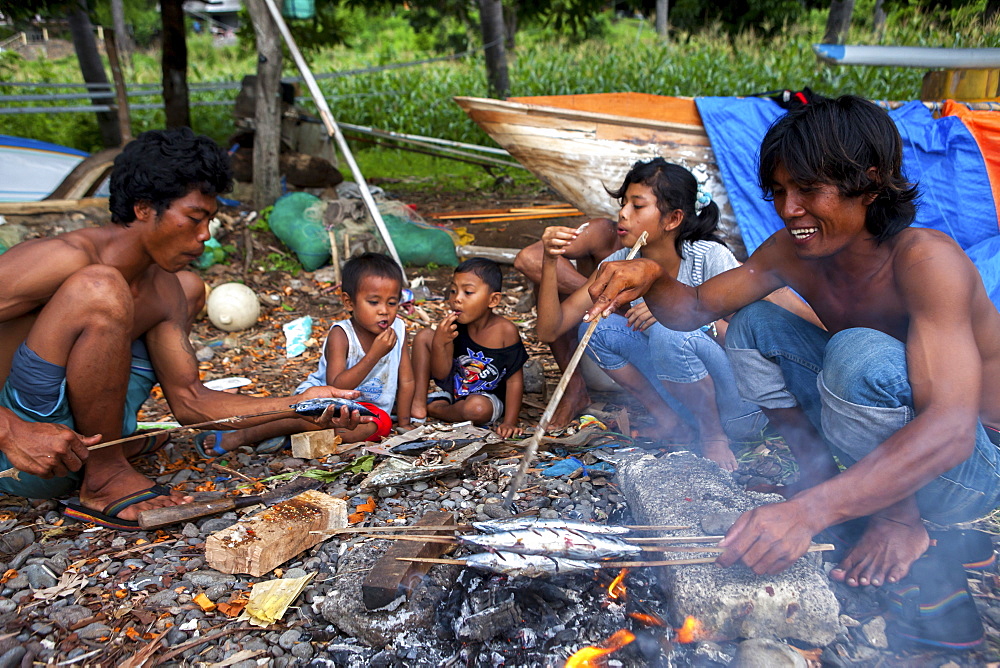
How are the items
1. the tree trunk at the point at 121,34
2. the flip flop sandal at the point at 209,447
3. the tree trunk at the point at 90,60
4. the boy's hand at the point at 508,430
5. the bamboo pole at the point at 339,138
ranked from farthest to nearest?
the tree trunk at the point at 121,34 < the tree trunk at the point at 90,60 < the bamboo pole at the point at 339,138 < the boy's hand at the point at 508,430 < the flip flop sandal at the point at 209,447

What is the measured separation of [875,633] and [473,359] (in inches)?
87.2

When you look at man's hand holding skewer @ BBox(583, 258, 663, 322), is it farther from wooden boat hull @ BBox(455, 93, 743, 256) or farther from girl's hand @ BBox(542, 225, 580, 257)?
wooden boat hull @ BBox(455, 93, 743, 256)

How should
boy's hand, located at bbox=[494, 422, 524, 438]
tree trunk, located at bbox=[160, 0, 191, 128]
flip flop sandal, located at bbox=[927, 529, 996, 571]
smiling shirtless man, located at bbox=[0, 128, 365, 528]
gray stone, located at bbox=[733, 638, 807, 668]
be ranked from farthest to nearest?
tree trunk, located at bbox=[160, 0, 191, 128] → boy's hand, located at bbox=[494, 422, 524, 438] → smiling shirtless man, located at bbox=[0, 128, 365, 528] → flip flop sandal, located at bbox=[927, 529, 996, 571] → gray stone, located at bbox=[733, 638, 807, 668]

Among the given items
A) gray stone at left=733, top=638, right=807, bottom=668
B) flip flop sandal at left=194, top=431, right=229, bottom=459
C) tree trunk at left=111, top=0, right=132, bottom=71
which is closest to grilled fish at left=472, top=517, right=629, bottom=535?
gray stone at left=733, top=638, right=807, bottom=668

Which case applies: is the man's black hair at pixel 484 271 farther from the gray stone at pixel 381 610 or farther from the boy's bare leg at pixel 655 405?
A: the gray stone at pixel 381 610

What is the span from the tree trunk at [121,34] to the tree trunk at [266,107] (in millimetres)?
3286

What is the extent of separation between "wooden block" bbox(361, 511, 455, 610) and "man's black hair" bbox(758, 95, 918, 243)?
1.63 metres

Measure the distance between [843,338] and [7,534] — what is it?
118 inches

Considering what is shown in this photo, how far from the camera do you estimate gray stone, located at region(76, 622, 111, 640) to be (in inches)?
81.8

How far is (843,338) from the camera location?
2225 mm

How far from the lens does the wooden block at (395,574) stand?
1.99 metres

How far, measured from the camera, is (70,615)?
2.15 m

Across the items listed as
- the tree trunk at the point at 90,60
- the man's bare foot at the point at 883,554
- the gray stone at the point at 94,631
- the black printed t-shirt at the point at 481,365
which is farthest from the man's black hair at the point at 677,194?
the tree trunk at the point at 90,60

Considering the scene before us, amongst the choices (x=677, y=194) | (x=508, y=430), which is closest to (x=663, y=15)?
(x=677, y=194)
